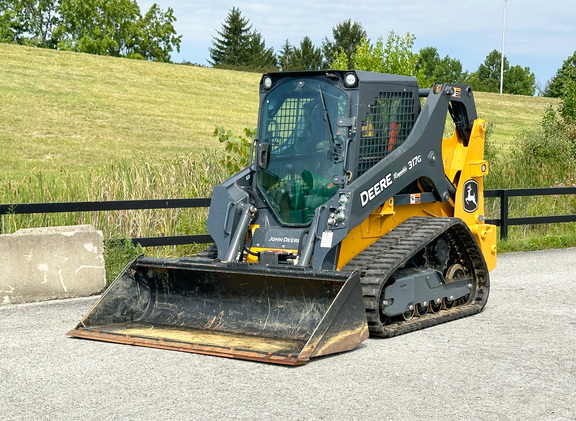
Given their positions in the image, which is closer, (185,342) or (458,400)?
(458,400)

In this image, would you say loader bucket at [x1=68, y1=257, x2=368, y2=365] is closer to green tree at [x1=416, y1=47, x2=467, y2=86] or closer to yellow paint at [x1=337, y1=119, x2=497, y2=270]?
yellow paint at [x1=337, y1=119, x2=497, y2=270]

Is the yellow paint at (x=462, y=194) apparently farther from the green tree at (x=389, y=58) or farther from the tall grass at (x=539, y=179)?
the green tree at (x=389, y=58)

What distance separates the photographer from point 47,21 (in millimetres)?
86125

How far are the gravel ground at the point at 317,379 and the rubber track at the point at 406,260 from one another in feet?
0.50

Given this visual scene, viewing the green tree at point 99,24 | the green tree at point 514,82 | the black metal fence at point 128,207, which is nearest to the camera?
the black metal fence at point 128,207

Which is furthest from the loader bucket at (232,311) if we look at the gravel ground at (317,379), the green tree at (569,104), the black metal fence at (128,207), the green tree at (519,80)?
the green tree at (519,80)

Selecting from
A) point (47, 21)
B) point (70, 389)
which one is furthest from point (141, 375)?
point (47, 21)

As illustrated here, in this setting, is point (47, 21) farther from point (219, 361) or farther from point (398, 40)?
point (219, 361)

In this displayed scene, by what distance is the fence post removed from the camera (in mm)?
15062

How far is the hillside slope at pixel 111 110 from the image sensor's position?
31078mm

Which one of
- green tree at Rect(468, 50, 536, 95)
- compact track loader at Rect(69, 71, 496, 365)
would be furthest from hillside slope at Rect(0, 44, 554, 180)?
green tree at Rect(468, 50, 536, 95)

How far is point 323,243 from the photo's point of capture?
7895 mm

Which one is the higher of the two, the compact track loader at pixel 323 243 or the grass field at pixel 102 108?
the grass field at pixel 102 108

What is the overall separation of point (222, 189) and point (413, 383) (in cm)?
324
